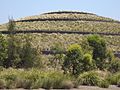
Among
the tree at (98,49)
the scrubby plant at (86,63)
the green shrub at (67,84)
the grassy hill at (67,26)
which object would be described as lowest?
the green shrub at (67,84)

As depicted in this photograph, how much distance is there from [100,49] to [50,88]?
1594 inches

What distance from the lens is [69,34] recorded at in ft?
381

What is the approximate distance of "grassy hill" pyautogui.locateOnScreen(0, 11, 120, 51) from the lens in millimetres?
A: 107688

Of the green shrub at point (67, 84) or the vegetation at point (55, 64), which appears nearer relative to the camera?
the vegetation at point (55, 64)

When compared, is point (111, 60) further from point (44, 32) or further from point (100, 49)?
point (44, 32)

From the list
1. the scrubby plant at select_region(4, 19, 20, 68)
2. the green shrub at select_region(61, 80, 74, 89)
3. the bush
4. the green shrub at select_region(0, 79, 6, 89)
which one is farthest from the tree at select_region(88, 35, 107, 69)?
the green shrub at select_region(0, 79, 6, 89)

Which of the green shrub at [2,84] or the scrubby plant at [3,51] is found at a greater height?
the scrubby plant at [3,51]

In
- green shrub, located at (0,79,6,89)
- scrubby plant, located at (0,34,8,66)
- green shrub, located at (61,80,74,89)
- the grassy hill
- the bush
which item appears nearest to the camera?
green shrub, located at (0,79,6,89)

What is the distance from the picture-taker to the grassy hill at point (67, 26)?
4240 inches

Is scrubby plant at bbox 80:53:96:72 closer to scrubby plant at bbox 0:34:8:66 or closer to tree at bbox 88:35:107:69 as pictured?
scrubby plant at bbox 0:34:8:66

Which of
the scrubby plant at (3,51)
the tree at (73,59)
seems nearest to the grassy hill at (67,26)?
the scrubby plant at (3,51)

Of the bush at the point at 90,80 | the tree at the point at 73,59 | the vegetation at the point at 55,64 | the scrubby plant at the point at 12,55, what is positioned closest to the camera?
the vegetation at the point at 55,64

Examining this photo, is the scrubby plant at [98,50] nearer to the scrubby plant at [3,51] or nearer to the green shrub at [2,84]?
the scrubby plant at [3,51]

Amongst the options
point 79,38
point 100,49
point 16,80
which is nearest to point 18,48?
point 100,49
